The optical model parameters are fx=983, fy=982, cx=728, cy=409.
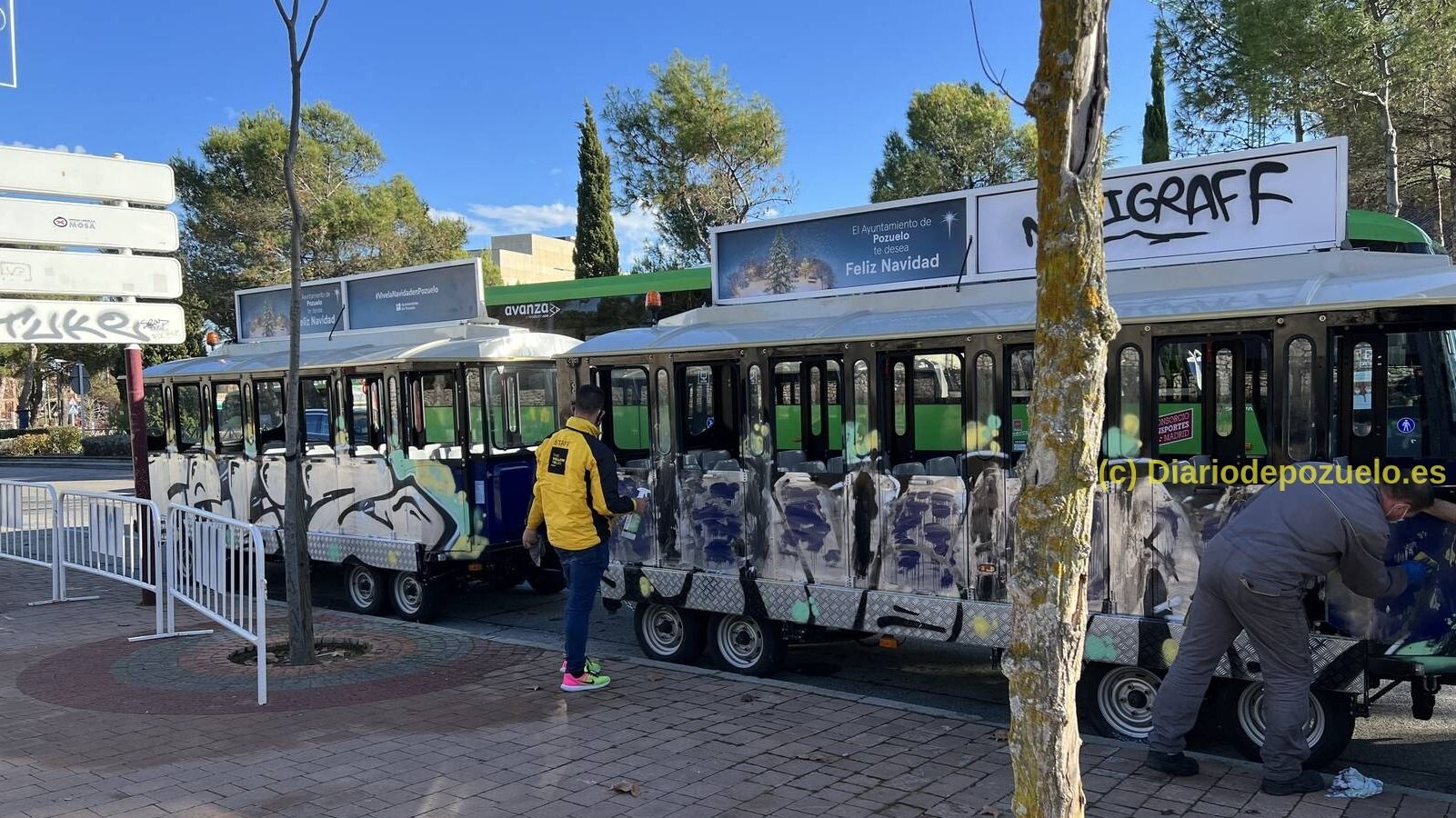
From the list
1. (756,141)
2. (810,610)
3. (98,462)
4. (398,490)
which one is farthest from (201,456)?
(98,462)

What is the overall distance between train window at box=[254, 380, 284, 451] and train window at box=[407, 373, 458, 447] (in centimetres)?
219

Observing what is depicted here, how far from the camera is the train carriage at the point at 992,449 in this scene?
4551 mm

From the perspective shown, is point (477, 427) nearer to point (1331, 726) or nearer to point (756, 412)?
point (756, 412)

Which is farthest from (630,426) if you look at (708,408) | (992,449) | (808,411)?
(992,449)

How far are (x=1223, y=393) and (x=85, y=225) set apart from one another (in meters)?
9.59

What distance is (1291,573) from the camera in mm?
4406

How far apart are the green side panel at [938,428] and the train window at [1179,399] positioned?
5.12 ft

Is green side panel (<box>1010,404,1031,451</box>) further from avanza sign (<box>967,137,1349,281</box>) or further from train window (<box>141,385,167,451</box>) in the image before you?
train window (<box>141,385,167,451</box>)

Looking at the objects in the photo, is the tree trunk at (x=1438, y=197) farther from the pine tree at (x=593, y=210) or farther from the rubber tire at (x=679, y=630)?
the pine tree at (x=593, y=210)

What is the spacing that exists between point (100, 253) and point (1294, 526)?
1007 cm

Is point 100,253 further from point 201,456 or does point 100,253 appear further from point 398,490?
point 398,490

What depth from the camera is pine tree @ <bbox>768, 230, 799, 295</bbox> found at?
6.89 meters

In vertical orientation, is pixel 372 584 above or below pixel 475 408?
below

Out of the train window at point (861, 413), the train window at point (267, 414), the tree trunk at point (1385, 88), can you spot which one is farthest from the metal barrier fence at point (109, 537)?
the tree trunk at point (1385, 88)
